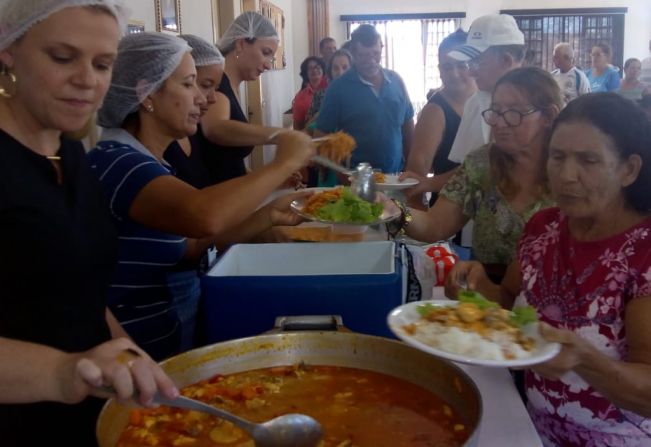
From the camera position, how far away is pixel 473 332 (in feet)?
3.28

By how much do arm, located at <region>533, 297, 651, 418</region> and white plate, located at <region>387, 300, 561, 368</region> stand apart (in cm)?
2

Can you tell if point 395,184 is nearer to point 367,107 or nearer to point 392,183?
point 392,183

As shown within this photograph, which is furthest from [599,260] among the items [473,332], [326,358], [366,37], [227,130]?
[366,37]

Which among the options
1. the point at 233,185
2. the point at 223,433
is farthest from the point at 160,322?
the point at 223,433

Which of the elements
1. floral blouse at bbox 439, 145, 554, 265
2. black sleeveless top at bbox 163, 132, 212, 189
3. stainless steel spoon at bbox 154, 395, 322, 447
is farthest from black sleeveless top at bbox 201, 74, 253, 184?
stainless steel spoon at bbox 154, 395, 322, 447

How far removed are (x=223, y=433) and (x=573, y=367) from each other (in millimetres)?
563

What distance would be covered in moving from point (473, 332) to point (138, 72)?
102 centimetres

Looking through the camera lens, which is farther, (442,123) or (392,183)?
(442,123)

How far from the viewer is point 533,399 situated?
49.8 inches

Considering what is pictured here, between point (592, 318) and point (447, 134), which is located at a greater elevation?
point (447, 134)

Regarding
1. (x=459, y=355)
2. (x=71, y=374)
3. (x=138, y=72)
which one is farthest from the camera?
(x=138, y=72)

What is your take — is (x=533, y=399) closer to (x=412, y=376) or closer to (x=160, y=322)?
(x=412, y=376)

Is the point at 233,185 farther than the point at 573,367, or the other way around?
the point at 233,185

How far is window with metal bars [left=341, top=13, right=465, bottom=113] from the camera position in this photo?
33.5ft
